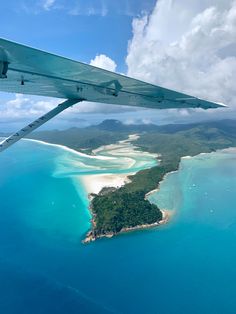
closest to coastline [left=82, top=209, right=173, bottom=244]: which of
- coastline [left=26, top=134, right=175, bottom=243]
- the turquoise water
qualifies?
coastline [left=26, top=134, right=175, bottom=243]

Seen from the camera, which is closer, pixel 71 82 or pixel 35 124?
pixel 71 82

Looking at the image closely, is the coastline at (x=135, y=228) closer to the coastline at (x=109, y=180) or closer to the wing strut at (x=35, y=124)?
the coastline at (x=109, y=180)

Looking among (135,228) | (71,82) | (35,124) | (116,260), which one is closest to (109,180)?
(135,228)

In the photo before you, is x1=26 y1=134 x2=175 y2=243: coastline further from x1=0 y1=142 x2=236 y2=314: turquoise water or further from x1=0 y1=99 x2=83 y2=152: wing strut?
x1=0 y1=99 x2=83 y2=152: wing strut

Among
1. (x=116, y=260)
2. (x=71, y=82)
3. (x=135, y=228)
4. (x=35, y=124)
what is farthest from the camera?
(x=135, y=228)

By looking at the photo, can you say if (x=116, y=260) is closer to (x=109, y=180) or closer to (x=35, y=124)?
(x=35, y=124)

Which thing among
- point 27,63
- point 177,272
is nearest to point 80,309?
point 177,272

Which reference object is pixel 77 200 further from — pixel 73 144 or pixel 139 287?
pixel 73 144

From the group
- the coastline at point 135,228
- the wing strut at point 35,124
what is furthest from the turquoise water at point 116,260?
the wing strut at point 35,124
